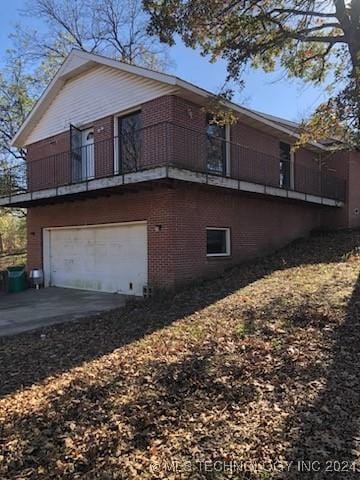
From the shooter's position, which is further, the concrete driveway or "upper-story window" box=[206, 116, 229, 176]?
"upper-story window" box=[206, 116, 229, 176]

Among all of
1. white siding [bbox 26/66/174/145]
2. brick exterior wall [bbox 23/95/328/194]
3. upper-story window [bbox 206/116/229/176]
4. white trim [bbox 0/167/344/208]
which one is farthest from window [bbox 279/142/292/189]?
white siding [bbox 26/66/174/145]

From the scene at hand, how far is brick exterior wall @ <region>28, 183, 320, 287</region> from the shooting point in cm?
1137

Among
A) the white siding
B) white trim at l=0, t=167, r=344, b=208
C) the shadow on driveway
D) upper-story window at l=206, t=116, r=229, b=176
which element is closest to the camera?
the shadow on driveway

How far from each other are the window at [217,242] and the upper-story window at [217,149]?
183cm

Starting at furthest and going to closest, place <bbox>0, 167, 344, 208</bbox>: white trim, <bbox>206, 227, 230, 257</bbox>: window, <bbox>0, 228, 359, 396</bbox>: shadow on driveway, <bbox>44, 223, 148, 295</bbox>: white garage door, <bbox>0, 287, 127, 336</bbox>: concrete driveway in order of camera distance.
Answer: <bbox>206, 227, 230, 257</bbox>: window → <bbox>44, 223, 148, 295</bbox>: white garage door → <bbox>0, 167, 344, 208</bbox>: white trim → <bbox>0, 287, 127, 336</bbox>: concrete driveway → <bbox>0, 228, 359, 396</bbox>: shadow on driveway

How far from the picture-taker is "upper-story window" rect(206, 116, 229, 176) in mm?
12773

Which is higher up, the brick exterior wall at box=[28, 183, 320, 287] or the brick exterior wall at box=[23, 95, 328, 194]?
the brick exterior wall at box=[23, 95, 328, 194]

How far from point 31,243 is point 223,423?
47.1ft

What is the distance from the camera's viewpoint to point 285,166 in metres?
16.8

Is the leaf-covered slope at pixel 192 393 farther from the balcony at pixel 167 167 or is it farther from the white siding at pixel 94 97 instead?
the white siding at pixel 94 97

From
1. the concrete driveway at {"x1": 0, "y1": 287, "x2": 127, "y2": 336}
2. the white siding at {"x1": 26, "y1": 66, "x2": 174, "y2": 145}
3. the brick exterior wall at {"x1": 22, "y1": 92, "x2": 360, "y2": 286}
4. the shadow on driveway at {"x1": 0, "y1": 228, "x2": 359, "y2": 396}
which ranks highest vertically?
the white siding at {"x1": 26, "y1": 66, "x2": 174, "y2": 145}

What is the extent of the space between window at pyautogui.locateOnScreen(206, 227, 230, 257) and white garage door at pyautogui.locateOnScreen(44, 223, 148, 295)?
2.02 metres

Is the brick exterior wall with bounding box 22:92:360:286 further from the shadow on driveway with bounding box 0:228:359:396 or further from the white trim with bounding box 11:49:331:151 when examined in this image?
the shadow on driveway with bounding box 0:228:359:396

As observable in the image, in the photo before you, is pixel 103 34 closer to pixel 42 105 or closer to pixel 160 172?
pixel 42 105
